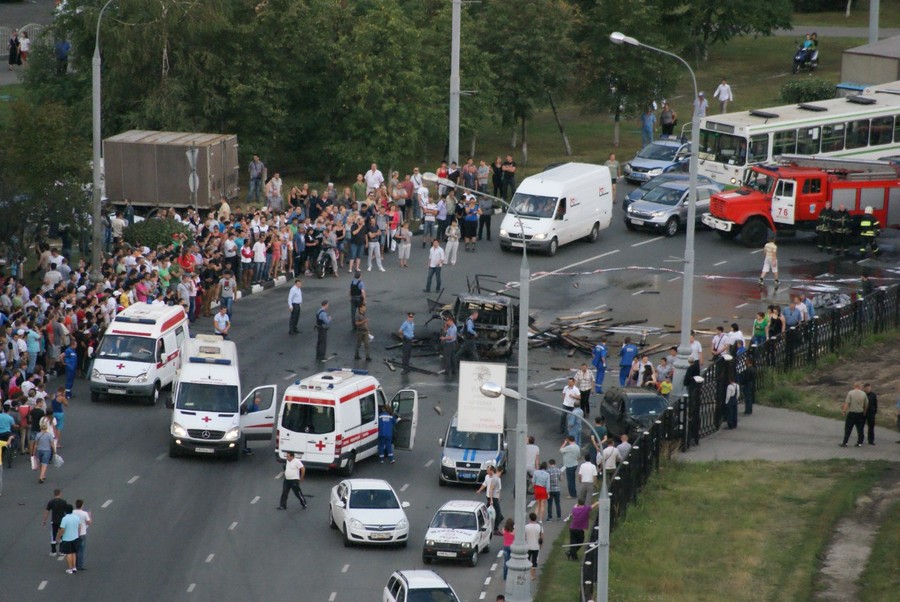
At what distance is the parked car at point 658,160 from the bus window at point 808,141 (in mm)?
4271

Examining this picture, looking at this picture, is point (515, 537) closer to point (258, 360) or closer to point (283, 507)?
point (283, 507)

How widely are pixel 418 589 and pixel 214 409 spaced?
9999mm

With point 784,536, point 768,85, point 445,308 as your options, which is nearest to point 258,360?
point 445,308

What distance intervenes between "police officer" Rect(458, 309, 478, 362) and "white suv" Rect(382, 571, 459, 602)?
13.8 metres

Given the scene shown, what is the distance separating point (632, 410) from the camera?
35406 mm

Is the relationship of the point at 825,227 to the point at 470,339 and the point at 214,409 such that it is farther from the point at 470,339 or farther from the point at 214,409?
the point at 214,409

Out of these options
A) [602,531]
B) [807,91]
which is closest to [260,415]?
[602,531]

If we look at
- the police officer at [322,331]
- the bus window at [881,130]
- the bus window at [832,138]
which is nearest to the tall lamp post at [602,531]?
the police officer at [322,331]

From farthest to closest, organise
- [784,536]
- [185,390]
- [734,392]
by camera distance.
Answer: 1. [734,392]
2. [185,390]
3. [784,536]

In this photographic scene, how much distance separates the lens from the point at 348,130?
57906mm

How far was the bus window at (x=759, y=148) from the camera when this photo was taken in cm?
5488

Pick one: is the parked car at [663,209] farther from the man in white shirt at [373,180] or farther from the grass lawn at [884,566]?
the grass lawn at [884,566]

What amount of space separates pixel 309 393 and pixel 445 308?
30.1 feet

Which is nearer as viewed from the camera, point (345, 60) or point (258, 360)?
point (258, 360)
